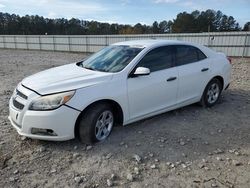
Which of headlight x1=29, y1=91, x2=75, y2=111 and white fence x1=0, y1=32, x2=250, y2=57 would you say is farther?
white fence x1=0, y1=32, x2=250, y2=57

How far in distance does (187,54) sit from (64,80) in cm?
263

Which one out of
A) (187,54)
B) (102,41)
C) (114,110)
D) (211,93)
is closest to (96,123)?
(114,110)

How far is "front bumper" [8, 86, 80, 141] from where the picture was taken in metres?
3.44

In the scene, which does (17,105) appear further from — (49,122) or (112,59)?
(112,59)

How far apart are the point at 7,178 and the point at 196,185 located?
2.31m

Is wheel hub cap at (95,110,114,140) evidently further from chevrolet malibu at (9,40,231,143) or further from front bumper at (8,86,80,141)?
front bumper at (8,86,80,141)

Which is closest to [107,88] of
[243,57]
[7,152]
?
[7,152]

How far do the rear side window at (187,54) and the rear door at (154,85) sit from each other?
193 millimetres

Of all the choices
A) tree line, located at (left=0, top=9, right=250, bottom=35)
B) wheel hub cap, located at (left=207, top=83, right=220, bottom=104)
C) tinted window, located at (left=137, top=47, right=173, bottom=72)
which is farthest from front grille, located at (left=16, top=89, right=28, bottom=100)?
tree line, located at (left=0, top=9, right=250, bottom=35)

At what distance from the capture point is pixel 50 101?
11.4ft

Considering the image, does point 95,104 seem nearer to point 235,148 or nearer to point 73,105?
point 73,105

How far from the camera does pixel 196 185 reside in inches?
116

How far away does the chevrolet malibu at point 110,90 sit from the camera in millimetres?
3508

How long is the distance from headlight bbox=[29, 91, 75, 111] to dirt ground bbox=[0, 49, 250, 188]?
0.69 metres
